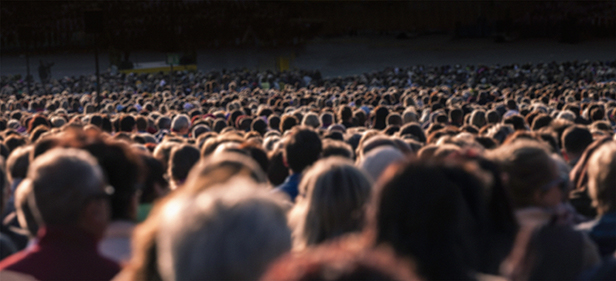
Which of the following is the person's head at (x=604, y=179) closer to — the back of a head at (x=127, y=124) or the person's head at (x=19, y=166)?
the person's head at (x=19, y=166)

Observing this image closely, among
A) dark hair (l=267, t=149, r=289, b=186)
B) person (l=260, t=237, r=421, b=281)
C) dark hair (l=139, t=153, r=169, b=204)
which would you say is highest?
person (l=260, t=237, r=421, b=281)

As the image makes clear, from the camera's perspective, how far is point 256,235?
1888 millimetres

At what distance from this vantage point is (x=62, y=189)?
111 inches

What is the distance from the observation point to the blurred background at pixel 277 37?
54.5m

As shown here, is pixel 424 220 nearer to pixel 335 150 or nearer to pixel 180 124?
pixel 335 150

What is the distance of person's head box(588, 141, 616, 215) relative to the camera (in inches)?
137

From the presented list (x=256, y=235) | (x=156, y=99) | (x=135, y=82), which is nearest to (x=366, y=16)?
(x=135, y=82)

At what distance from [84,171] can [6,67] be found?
53294 mm

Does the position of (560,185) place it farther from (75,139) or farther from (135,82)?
(135,82)

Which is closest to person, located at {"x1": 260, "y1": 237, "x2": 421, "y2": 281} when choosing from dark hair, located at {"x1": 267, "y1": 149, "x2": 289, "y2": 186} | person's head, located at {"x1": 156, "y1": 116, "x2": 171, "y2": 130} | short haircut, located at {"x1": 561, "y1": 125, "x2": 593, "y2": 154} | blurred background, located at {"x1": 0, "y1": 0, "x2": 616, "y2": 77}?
dark hair, located at {"x1": 267, "y1": 149, "x2": 289, "y2": 186}

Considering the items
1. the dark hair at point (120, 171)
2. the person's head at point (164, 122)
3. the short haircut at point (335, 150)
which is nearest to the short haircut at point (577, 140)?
the short haircut at point (335, 150)

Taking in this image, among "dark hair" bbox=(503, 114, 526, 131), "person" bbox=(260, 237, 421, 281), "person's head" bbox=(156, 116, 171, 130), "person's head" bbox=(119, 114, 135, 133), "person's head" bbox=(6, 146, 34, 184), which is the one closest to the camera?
"person" bbox=(260, 237, 421, 281)

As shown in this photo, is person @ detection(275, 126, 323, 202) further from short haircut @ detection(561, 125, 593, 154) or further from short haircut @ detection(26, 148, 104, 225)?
short haircut @ detection(26, 148, 104, 225)

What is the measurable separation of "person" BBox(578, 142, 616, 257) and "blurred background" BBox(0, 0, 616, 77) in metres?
47.1
